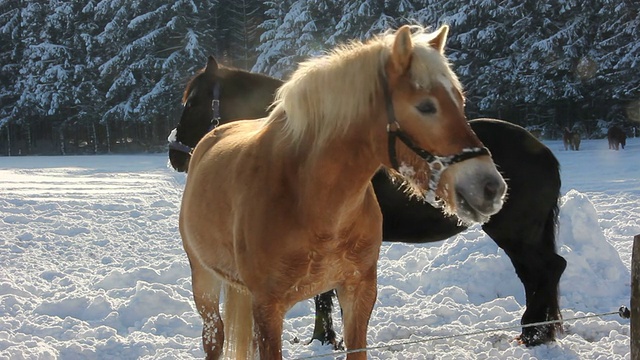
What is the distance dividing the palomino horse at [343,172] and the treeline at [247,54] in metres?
23.3

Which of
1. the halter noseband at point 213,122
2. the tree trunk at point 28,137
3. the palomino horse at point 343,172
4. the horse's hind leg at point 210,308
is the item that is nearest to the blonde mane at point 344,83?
the palomino horse at point 343,172

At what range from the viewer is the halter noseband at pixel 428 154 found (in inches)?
81.4

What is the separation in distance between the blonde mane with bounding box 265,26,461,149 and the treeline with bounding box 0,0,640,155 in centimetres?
2332

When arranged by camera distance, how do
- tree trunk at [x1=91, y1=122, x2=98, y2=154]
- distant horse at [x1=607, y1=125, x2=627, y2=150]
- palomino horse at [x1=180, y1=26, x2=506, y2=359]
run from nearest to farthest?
palomino horse at [x1=180, y1=26, x2=506, y2=359], distant horse at [x1=607, y1=125, x2=627, y2=150], tree trunk at [x1=91, y1=122, x2=98, y2=154]

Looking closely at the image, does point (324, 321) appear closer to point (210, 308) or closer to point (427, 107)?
point (210, 308)

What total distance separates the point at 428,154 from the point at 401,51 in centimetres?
39

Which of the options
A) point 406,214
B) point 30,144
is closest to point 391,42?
point 406,214

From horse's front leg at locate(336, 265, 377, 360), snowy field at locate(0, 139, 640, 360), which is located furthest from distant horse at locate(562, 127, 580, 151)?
horse's front leg at locate(336, 265, 377, 360)

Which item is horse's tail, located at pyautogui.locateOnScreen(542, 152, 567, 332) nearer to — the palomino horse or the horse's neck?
the palomino horse

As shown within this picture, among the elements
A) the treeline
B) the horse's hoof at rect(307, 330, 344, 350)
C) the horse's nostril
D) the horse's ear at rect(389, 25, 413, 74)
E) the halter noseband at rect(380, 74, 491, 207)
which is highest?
the treeline

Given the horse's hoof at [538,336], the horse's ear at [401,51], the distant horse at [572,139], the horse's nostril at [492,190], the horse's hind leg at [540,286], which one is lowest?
the horse's hoof at [538,336]

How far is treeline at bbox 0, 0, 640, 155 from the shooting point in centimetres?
2452

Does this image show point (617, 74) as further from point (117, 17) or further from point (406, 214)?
point (117, 17)

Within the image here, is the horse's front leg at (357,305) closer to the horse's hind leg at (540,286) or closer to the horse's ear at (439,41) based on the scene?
the horse's ear at (439,41)
